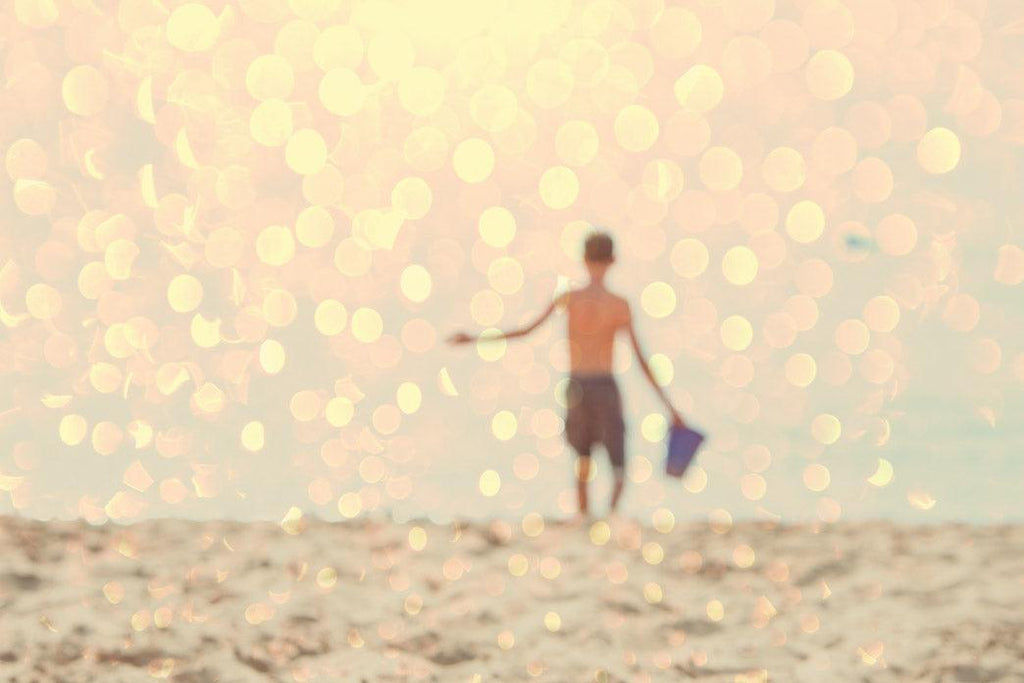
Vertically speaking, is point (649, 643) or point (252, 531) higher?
point (252, 531)

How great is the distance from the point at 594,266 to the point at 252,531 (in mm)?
2685

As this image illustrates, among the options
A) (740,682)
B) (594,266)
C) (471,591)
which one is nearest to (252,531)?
(471,591)

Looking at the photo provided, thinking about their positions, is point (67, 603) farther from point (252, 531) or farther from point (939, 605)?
point (939, 605)

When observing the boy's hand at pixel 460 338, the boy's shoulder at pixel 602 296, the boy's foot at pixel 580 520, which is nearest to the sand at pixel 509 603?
the boy's foot at pixel 580 520

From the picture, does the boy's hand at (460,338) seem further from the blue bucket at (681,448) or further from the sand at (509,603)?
the blue bucket at (681,448)

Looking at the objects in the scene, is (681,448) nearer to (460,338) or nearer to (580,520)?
(580,520)

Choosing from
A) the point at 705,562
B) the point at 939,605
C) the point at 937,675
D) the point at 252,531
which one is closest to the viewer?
the point at 937,675

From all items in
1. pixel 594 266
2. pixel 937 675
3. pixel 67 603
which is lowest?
pixel 937 675

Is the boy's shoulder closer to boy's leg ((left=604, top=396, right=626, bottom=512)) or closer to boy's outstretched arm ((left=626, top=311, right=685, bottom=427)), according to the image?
boy's outstretched arm ((left=626, top=311, right=685, bottom=427))

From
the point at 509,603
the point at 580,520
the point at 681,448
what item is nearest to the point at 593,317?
the point at 681,448

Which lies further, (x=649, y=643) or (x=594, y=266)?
(x=594, y=266)

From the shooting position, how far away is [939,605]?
8.95 m

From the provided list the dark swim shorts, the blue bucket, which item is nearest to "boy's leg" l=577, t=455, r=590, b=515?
the dark swim shorts

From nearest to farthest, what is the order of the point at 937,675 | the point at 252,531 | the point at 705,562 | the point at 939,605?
1. the point at 937,675
2. the point at 939,605
3. the point at 705,562
4. the point at 252,531
